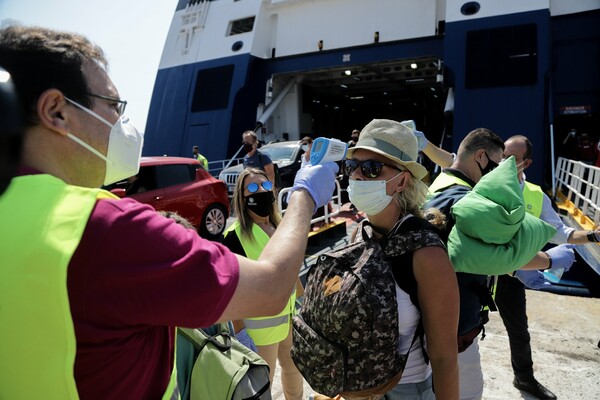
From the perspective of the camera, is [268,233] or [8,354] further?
[268,233]

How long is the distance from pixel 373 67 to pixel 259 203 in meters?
14.5

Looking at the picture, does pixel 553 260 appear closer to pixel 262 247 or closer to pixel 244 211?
pixel 262 247

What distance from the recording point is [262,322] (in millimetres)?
2676

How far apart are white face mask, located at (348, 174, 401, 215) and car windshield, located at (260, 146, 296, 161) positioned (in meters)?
8.74

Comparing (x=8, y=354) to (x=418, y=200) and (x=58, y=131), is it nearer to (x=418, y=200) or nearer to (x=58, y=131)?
(x=58, y=131)

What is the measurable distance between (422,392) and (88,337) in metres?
1.52

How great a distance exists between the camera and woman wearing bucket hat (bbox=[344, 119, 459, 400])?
64.1 inches

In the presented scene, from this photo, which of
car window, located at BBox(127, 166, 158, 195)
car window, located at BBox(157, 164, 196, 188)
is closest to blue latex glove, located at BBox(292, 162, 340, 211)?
car window, located at BBox(127, 166, 158, 195)

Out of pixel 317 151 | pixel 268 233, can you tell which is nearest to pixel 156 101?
pixel 268 233

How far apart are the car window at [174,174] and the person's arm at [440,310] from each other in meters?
6.51

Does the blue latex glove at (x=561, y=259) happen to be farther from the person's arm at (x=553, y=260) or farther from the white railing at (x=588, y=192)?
the white railing at (x=588, y=192)

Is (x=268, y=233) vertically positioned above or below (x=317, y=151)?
below

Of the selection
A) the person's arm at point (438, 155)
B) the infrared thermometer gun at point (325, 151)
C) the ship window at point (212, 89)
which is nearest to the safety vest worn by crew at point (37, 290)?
the infrared thermometer gun at point (325, 151)

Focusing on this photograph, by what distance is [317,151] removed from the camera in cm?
168
